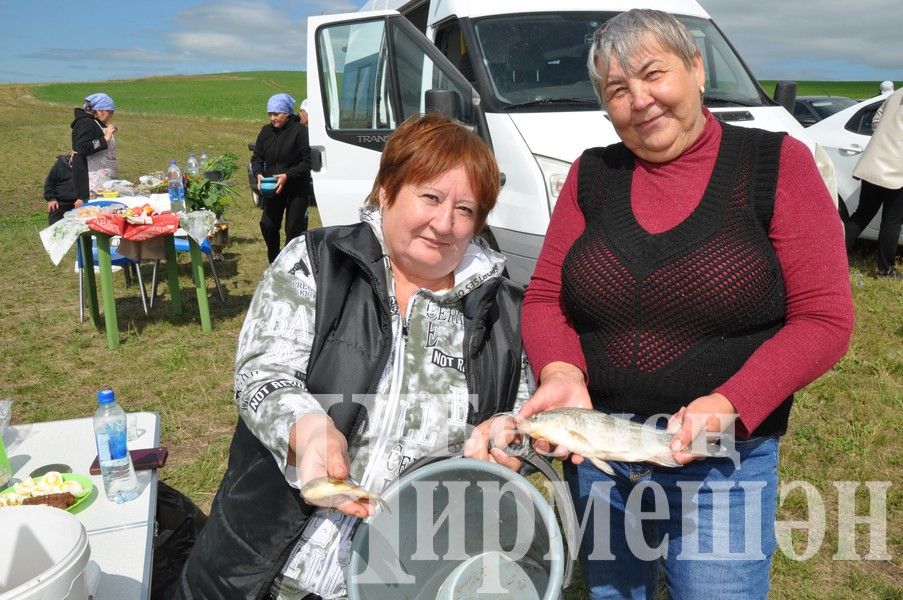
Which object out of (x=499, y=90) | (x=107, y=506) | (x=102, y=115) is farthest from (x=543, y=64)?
(x=102, y=115)

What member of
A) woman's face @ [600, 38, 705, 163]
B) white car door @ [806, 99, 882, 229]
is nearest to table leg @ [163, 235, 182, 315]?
woman's face @ [600, 38, 705, 163]

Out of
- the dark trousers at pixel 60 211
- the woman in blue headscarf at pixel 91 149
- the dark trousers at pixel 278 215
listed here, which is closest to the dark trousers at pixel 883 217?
the dark trousers at pixel 278 215

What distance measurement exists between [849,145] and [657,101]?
7.27m

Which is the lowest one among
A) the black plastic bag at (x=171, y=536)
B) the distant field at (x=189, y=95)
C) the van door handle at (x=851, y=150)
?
the black plastic bag at (x=171, y=536)

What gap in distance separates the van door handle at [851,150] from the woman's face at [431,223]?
23.8ft

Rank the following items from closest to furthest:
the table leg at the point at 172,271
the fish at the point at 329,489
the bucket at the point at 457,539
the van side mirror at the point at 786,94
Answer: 1. the fish at the point at 329,489
2. the bucket at the point at 457,539
3. the van side mirror at the point at 786,94
4. the table leg at the point at 172,271

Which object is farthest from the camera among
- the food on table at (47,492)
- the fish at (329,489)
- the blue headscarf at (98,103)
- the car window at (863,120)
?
the blue headscarf at (98,103)

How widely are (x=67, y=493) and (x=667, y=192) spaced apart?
1.74m

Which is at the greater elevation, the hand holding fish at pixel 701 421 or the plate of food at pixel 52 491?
the hand holding fish at pixel 701 421

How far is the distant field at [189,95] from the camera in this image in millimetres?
41625

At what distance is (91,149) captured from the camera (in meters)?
8.47

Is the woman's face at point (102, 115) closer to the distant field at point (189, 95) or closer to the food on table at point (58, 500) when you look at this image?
the food on table at point (58, 500)

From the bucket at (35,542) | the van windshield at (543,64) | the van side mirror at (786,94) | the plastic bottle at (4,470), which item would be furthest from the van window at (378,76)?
the bucket at (35,542)

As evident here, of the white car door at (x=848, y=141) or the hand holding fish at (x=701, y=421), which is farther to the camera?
the white car door at (x=848, y=141)
